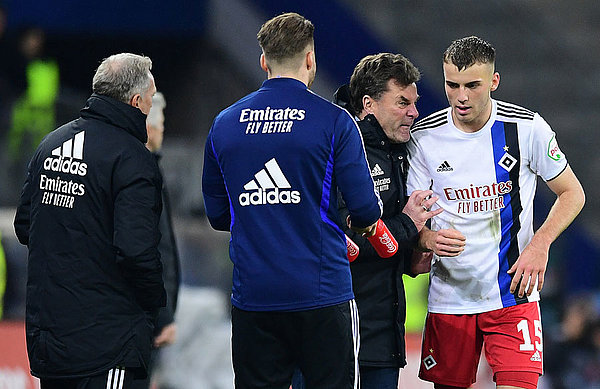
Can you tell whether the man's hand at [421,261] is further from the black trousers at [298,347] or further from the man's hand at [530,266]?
the black trousers at [298,347]

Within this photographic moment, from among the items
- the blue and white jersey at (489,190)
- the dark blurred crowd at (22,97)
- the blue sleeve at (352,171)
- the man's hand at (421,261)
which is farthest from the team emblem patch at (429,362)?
the dark blurred crowd at (22,97)

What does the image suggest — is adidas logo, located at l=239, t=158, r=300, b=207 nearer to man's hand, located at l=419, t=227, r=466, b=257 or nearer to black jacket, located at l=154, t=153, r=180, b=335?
man's hand, located at l=419, t=227, r=466, b=257

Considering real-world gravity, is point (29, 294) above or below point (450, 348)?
above

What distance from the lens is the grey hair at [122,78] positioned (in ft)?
13.6

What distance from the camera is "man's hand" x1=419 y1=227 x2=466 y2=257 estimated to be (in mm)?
4426

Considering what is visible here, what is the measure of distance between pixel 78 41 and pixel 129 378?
7.41m

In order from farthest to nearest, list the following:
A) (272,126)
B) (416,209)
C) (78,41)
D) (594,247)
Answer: (78,41), (594,247), (416,209), (272,126)

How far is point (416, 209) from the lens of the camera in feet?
14.7

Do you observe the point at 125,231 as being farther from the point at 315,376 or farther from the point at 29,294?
the point at 315,376

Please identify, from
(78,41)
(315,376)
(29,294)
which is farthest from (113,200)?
(78,41)

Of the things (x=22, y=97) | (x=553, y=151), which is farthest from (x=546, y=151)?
(x=22, y=97)

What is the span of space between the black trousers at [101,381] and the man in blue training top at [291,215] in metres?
0.44

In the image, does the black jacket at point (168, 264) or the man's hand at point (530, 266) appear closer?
the man's hand at point (530, 266)

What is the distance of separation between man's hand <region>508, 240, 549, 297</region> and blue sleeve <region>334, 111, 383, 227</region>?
0.91 m
